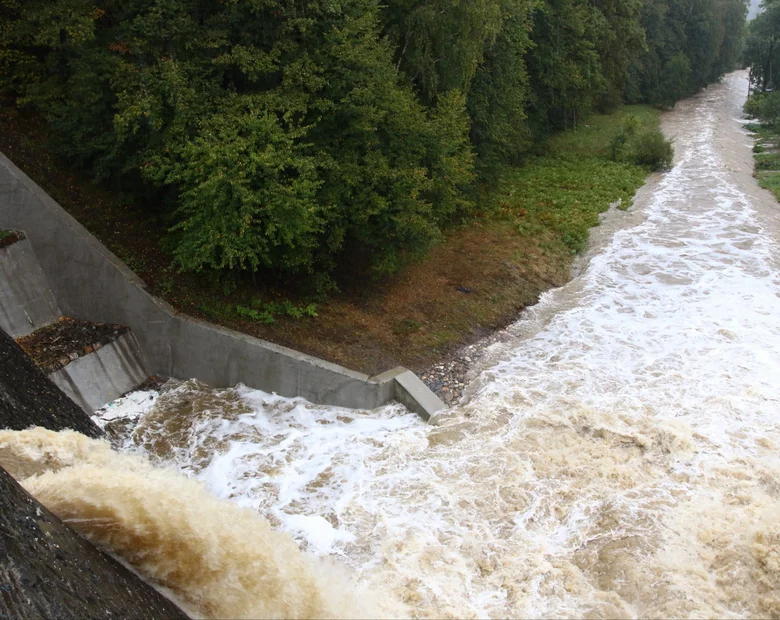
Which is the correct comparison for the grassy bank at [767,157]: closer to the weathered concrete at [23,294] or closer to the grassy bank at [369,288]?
the grassy bank at [369,288]

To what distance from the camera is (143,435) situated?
1024cm

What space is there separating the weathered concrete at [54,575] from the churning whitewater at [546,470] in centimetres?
43

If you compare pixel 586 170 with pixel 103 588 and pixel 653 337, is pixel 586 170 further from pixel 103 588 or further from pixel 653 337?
pixel 103 588

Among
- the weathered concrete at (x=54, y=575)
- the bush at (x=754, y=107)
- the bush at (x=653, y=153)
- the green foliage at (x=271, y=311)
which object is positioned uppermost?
the bush at (x=754, y=107)

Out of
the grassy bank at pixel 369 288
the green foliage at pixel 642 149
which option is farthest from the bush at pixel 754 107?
the grassy bank at pixel 369 288

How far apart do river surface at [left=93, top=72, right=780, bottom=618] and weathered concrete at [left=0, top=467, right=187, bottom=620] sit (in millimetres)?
2438

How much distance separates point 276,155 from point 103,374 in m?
5.05

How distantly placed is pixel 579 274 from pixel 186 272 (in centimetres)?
993

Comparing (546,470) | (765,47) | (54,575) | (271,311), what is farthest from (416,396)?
(765,47)

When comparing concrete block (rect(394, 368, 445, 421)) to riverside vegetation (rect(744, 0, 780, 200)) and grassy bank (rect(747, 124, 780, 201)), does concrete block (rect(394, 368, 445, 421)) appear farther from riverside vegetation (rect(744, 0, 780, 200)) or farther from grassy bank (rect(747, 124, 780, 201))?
riverside vegetation (rect(744, 0, 780, 200))

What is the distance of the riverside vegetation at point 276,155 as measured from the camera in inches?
444

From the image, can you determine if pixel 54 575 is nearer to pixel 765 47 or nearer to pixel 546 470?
pixel 546 470

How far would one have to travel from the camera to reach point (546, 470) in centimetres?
899

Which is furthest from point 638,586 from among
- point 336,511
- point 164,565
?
point 164,565
